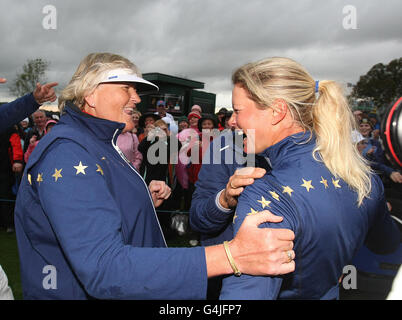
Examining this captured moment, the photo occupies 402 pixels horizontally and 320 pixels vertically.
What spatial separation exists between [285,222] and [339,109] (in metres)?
0.79

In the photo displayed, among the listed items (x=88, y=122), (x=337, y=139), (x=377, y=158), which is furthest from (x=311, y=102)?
(x=377, y=158)

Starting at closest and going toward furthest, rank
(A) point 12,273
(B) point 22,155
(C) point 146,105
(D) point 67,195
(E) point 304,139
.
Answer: (D) point 67,195 < (E) point 304,139 < (A) point 12,273 < (B) point 22,155 < (C) point 146,105

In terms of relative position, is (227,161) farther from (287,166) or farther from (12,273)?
(12,273)

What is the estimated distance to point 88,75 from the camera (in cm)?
186

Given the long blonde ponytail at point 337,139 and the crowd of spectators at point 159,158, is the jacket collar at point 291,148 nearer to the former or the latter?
the long blonde ponytail at point 337,139

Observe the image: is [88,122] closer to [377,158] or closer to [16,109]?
[16,109]

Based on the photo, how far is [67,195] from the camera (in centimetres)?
129

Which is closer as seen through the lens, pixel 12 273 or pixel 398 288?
pixel 398 288

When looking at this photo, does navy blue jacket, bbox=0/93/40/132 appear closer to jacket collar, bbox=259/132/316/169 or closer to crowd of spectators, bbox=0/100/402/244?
jacket collar, bbox=259/132/316/169

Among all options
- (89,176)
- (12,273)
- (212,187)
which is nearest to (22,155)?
(12,273)

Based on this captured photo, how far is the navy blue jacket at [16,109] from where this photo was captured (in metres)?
2.97

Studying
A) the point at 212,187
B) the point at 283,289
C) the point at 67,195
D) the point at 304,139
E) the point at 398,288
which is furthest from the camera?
the point at 212,187

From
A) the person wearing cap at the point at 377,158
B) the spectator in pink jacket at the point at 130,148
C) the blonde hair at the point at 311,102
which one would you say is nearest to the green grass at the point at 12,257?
the spectator in pink jacket at the point at 130,148

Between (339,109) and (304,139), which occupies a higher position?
(339,109)
